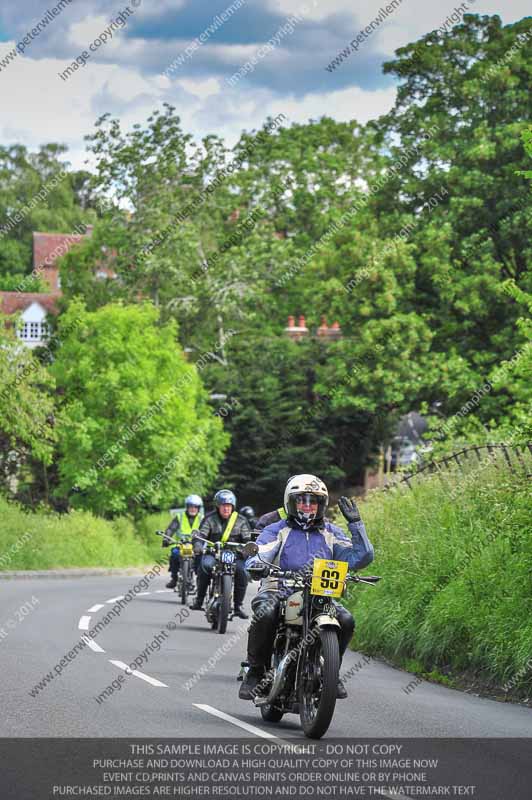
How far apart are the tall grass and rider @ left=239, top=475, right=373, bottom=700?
3335 mm

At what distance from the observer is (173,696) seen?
12.5m

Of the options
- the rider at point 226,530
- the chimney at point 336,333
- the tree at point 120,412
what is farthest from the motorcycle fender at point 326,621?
the tree at point 120,412

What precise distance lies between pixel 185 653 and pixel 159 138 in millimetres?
46124

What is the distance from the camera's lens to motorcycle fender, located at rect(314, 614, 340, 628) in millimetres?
10094

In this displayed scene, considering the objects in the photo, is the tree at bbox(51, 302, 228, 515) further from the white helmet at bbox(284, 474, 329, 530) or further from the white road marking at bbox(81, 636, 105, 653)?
the white helmet at bbox(284, 474, 329, 530)

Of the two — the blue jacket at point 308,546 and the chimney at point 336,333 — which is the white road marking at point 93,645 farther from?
the chimney at point 336,333

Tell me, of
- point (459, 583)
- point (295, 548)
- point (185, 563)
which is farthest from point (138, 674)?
point (185, 563)

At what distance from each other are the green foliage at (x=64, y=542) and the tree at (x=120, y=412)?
5.54 ft

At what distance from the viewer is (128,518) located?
173ft

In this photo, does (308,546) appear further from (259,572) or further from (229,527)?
(229,527)

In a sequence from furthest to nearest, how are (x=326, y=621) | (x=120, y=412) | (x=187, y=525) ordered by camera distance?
(x=120, y=412) → (x=187, y=525) → (x=326, y=621)

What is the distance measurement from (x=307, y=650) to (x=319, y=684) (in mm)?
298

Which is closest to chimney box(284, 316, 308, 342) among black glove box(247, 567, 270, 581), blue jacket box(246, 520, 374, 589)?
blue jacket box(246, 520, 374, 589)

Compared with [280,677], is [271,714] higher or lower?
lower
